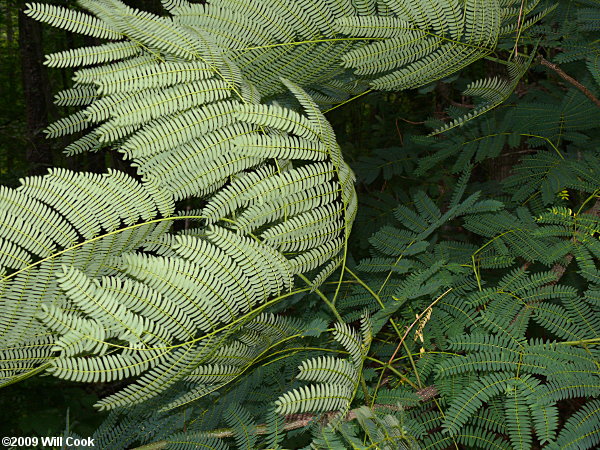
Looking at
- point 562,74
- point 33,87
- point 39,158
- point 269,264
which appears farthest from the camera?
point 33,87

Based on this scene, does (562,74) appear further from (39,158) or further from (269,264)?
(39,158)

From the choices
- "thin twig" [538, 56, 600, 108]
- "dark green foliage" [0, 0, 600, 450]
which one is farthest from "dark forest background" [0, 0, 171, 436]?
"thin twig" [538, 56, 600, 108]

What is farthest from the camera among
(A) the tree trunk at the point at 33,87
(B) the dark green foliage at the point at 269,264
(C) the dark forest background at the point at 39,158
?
(A) the tree trunk at the point at 33,87

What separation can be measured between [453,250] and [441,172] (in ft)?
4.88

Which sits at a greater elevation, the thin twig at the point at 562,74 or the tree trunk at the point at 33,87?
the thin twig at the point at 562,74

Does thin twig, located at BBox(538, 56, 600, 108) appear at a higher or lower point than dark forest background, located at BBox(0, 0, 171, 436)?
higher

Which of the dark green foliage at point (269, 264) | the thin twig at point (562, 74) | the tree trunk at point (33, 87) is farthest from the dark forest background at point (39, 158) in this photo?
the thin twig at point (562, 74)

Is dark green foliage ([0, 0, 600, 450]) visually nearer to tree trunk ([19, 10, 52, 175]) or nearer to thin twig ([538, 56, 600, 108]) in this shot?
thin twig ([538, 56, 600, 108])

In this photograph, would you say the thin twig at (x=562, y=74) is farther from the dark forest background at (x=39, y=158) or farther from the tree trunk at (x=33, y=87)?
the tree trunk at (x=33, y=87)

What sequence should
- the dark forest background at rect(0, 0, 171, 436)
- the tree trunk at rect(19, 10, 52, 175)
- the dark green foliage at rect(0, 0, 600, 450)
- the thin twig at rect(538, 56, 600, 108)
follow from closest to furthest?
the dark green foliage at rect(0, 0, 600, 450) → the thin twig at rect(538, 56, 600, 108) → the dark forest background at rect(0, 0, 171, 436) → the tree trunk at rect(19, 10, 52, 175)

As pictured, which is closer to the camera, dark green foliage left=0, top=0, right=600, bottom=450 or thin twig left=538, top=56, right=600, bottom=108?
dark green foliage left=0, top=0, right=600, bottom=450

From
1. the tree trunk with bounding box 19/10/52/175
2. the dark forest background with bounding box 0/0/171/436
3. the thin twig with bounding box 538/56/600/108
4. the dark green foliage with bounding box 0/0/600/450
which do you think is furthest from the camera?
the tree trunk with bounding box 19/10/52/175

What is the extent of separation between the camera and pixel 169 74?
1084 millimetres

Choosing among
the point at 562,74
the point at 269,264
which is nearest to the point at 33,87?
the point at 562,74
